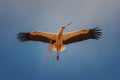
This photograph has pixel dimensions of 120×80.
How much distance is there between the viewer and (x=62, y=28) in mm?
75500

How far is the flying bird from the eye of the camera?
248ft

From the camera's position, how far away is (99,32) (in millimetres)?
75562

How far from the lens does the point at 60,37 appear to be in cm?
7581

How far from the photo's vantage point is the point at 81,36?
250 ft

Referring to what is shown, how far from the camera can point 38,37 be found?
252ft

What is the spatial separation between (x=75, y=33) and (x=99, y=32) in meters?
1.62

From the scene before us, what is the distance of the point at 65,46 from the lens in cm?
7581

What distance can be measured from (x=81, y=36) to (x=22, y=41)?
12.7 feet

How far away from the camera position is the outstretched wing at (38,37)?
76.2 m

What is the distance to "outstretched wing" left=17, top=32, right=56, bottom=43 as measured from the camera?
76.2m

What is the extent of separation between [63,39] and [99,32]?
2412 millimetres

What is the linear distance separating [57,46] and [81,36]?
1740 millimetres

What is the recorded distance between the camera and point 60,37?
75.8 metres

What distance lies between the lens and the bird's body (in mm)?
75688
